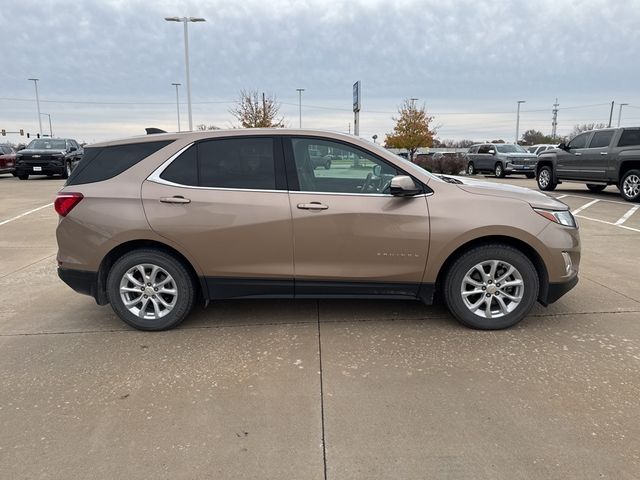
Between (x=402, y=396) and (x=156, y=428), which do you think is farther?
(x=402, y=396)

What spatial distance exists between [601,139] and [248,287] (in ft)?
43.0

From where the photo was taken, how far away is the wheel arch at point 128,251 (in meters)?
4.01

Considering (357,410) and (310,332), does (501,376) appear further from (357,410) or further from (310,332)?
(310,332)

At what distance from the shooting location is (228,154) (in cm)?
402

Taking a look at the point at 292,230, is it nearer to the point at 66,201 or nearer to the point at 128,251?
the point at 128,251

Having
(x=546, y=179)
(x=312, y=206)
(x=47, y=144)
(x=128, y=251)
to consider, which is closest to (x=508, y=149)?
→ (x=546, y=179)

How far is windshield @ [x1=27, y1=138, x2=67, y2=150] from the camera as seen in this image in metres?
20.8

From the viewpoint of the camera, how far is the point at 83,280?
4.05 meters

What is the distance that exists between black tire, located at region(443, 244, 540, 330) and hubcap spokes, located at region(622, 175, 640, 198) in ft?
35.3

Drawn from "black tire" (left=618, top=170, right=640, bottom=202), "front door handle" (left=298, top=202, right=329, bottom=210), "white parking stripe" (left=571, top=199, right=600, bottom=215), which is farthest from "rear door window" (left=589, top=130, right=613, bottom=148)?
"front door handle" (left=298, top=202, right=329, bottom=210)

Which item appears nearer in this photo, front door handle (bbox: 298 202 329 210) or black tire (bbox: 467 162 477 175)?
front door handle (bbox: 298 202 329 210)

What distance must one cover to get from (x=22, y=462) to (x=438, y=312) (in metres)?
3.29

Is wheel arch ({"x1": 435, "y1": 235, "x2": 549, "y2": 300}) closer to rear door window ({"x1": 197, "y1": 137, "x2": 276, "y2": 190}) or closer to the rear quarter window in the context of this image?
rear door window ({"x1": 197, "y1": 137, "x2": 276, "y2": 190})

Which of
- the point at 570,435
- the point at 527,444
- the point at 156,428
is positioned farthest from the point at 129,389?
the point at 570,435
